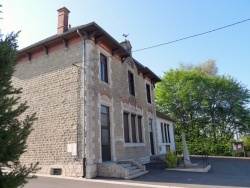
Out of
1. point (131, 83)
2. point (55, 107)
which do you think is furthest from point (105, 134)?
point (131, 83)

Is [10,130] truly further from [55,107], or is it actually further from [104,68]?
[104,68]

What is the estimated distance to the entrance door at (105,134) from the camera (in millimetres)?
11516

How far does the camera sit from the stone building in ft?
34.1

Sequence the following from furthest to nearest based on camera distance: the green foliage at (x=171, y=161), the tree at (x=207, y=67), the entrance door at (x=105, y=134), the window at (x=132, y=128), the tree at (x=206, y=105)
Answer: the tree at (x=207, y=67)
the tree at (x=206, y=105)
the window at (x=132, y=128)
the green foliage at (x=171, y=161)
the entrance door at (x=105, y=134)

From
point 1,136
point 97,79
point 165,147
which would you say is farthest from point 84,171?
point 165,147

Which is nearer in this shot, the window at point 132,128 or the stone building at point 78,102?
the stone building at point 78,102

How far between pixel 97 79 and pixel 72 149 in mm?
3555

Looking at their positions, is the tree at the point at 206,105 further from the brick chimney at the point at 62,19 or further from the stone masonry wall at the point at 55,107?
the stone masonry wall at the point at 55,107

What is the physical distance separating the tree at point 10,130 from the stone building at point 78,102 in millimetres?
6551

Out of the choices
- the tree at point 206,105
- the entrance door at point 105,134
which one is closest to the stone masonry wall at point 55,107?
the entrance door at point 105,134

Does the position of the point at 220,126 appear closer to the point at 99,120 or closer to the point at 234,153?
the point at 234,153

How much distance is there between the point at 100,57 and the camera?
1250 cm

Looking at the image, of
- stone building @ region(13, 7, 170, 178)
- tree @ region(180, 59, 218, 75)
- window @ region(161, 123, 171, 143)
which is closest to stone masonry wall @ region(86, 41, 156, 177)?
stone building @ region(13, 7, 170, 178)

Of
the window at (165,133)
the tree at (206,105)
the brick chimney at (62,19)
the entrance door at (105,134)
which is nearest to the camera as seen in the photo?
the entrance door at (105,134)
